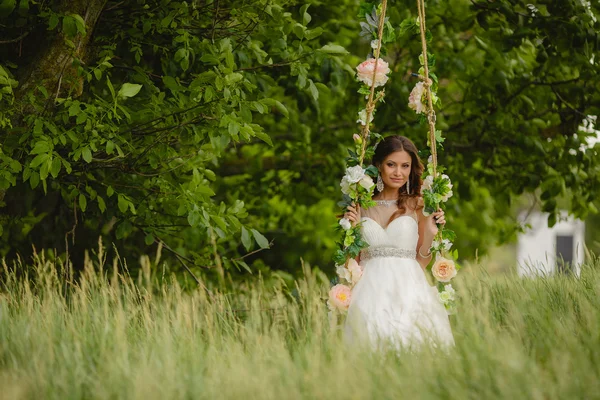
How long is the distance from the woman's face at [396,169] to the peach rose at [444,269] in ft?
2.02

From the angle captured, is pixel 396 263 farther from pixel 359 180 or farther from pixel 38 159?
pixel 38 159

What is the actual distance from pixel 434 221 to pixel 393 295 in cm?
60

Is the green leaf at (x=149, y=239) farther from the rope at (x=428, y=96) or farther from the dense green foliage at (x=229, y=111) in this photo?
the rope at (x=428, y=96)

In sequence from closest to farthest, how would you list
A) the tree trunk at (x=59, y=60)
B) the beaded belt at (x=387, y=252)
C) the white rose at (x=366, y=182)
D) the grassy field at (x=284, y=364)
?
the grassy field at (x=284, y=364), the white rose at (x=366, y=182), the beaded belt at (x=387, y=252), the tree trunk at (x=59, y=60)

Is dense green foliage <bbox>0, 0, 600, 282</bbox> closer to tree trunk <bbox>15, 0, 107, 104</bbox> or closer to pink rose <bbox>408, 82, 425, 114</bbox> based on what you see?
tree trunk <bbox>15, 0, 107, 104</bbox>

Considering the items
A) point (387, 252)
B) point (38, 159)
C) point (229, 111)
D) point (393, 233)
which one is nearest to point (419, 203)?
point (393, 233)

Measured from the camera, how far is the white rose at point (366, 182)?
515 centimetres

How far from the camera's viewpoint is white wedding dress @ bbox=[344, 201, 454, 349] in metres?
4.72

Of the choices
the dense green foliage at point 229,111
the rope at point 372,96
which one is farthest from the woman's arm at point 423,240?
the dense green foliage at point 229,111

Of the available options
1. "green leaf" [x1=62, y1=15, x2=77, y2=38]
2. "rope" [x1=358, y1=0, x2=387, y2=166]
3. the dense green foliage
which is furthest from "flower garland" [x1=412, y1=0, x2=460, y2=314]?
"green leaf" [x1=62, y1=15, x2=77, y2=38]

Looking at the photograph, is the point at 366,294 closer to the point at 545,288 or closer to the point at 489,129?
the point at 545,288

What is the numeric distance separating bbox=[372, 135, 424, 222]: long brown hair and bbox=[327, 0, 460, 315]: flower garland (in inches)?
4.9

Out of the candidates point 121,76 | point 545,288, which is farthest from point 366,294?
point 121,76

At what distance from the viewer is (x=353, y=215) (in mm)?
5176
